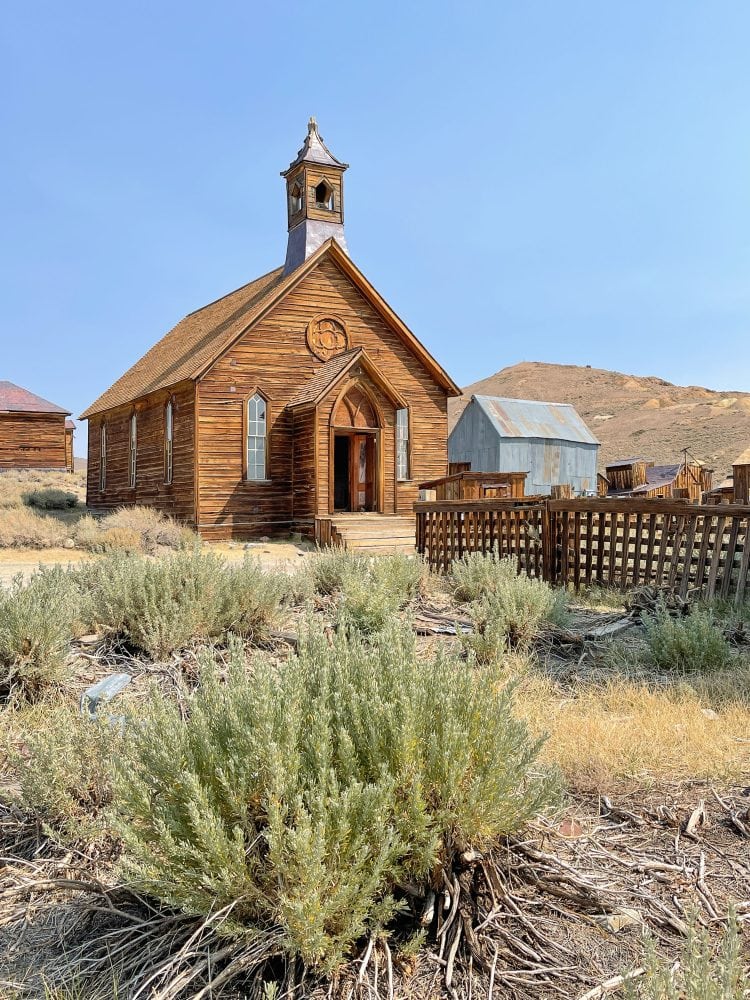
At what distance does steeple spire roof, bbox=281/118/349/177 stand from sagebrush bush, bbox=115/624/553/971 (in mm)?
20569

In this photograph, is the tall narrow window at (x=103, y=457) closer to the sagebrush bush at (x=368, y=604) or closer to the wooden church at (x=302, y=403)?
the wooden church at (x=302, y=403)

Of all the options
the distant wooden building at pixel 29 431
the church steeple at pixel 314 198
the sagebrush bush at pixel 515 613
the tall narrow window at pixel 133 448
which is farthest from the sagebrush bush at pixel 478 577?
the distant wooden building at pixel 29 431

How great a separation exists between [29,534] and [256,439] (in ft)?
19.2

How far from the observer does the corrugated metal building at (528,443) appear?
37.0m

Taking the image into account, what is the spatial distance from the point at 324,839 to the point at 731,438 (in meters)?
57.0

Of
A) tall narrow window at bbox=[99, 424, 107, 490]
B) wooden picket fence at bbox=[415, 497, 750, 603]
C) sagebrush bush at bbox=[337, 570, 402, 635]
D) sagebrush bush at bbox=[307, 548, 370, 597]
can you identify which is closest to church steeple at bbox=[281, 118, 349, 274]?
tall narrow window at bbox=[99, 424, 107, 490]

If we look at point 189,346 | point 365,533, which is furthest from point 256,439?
point 189,346

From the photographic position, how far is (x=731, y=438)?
174 feet

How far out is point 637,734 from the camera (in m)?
4.31

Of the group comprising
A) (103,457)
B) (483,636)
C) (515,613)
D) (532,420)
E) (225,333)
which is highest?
(225,333)

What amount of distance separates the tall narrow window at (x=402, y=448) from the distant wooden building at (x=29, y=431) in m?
19.4

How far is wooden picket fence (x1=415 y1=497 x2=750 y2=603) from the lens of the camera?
8.70 metres

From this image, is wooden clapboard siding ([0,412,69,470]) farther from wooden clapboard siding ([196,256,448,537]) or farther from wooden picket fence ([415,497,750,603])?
wooden picket fence ([415,497,750,603])

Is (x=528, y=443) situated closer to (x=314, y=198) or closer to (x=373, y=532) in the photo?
(x=314, y=198)
